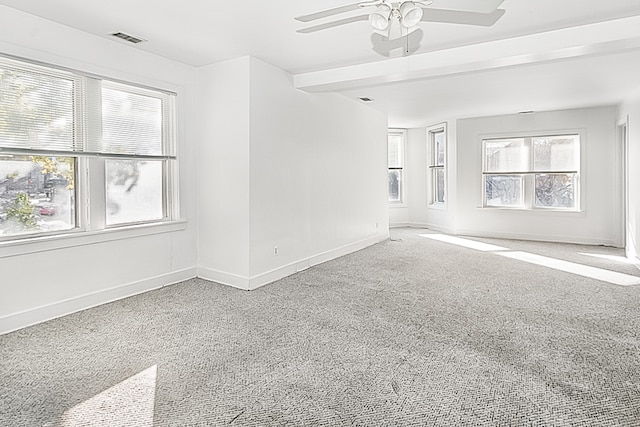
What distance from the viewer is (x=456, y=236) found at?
7.82 metres

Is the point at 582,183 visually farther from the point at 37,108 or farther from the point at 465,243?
the point at 37,108

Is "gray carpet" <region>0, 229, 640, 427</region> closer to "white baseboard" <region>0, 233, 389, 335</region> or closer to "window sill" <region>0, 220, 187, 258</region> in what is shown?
"white baseboard" <region>0, 233, 389, 335</region>

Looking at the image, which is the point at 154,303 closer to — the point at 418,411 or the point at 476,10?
the point at 418,411

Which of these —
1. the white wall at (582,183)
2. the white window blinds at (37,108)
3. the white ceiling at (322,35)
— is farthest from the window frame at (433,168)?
the white window blinds at (37,108)

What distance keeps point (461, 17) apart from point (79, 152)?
3.34 metres

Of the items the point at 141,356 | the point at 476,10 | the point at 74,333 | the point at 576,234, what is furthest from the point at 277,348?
the point at 576,234

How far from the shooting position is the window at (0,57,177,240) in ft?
10.0

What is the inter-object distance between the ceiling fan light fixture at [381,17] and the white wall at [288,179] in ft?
6.39

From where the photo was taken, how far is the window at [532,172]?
7.12 metres

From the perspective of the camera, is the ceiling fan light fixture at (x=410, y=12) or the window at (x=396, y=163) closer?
the ceiling fan light fixture at (x=410, y=12)

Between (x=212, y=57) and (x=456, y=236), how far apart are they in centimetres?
573

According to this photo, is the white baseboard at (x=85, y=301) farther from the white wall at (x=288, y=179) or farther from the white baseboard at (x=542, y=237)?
the white baseboard at (x=542, y=237)

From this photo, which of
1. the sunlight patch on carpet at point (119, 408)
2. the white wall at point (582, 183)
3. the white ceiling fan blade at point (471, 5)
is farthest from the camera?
the white wall at point (582, 183)

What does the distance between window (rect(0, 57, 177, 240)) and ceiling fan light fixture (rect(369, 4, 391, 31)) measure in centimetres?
259
